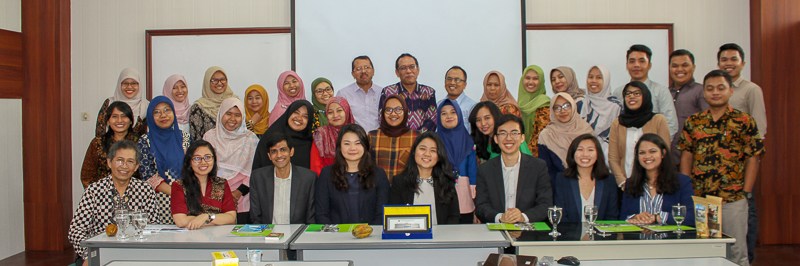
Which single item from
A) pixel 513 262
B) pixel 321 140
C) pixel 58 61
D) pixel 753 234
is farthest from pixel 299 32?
pixel 753 234

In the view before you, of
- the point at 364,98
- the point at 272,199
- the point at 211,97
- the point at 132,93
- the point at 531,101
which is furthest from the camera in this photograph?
the point at 364,98

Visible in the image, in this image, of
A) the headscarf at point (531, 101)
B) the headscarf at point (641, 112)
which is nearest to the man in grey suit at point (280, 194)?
the headscarf at point (531, 101)

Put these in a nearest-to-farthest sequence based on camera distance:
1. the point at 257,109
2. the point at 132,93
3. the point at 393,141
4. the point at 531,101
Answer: the point at 393,141, the point at 132,93, the point at 531,101, the point at 257,109

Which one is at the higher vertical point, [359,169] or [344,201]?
→ [359,169]

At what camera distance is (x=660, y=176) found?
273 cm

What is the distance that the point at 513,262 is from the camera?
5.57ft

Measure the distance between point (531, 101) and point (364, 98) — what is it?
1.45 m

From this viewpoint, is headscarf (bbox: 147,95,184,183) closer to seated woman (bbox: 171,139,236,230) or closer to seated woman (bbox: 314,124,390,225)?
seated woman (bbox: 171,139,236,230)

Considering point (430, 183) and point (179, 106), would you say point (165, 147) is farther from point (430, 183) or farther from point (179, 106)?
point (430, 183)

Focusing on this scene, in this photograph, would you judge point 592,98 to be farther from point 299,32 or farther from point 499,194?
point 299,32

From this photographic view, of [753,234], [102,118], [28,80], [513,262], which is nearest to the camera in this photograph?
[513,262]

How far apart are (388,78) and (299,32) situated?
3.18ft

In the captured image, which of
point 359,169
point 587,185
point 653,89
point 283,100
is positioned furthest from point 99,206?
point 653,89

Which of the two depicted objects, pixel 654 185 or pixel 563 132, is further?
pixel 563 132
